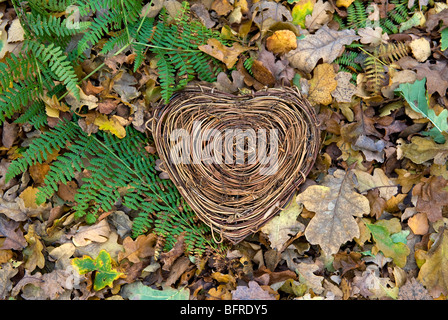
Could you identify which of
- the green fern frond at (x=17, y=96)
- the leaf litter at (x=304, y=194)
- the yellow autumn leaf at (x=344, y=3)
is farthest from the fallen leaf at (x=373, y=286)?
the green fern frond at (x=17, y=96)

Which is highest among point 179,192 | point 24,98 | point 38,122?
point 24,98

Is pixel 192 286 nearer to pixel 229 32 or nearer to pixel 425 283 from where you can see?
pixel 425 283

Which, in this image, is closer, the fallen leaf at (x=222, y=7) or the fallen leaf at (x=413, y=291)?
the fallen leaf at (x=413, y=291)

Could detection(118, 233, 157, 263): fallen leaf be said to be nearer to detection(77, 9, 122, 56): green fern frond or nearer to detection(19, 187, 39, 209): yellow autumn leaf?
detection(19, 187, 39, 209): yellow autumn leaf

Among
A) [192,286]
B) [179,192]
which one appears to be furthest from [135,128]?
[192,286]

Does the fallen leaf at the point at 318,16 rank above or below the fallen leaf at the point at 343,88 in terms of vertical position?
above

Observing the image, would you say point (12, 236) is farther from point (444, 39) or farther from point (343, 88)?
point (444, 39)

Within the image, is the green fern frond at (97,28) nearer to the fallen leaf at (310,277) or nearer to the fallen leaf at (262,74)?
the fallen leaf at (262,74)
